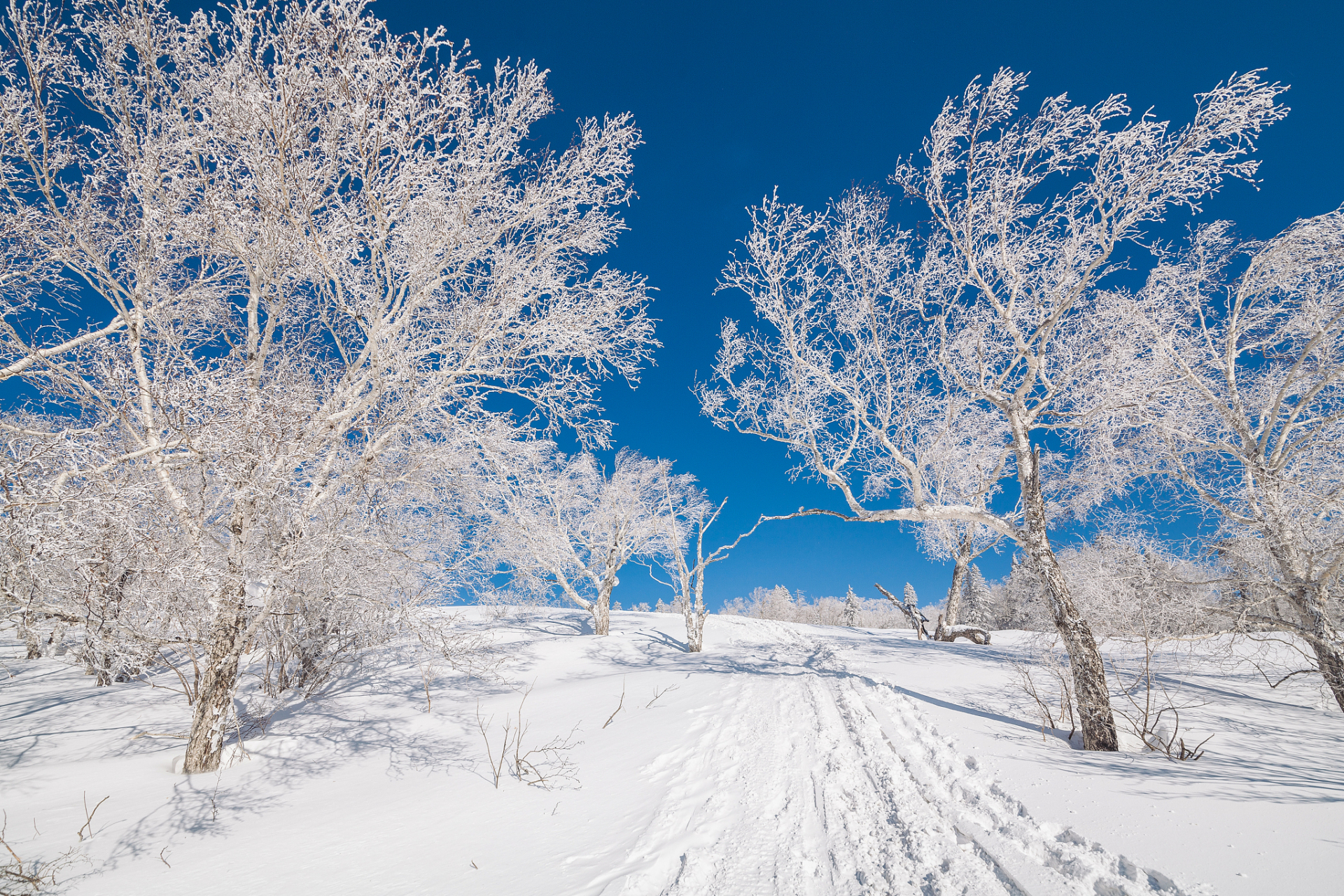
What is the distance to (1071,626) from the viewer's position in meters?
5.16

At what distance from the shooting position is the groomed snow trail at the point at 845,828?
2699 millimetres

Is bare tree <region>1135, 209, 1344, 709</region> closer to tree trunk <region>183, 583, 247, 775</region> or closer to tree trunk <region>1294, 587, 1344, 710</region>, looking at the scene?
tree trunk <region>1294, 587, 1344, 710</region>

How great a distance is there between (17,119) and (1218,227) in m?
15.8

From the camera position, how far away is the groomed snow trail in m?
2.70

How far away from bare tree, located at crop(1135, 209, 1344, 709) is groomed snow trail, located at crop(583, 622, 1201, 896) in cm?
449

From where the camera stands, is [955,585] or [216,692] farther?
[955,585]

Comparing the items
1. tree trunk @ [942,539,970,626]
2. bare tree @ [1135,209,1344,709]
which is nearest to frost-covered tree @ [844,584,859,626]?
tree trunk @ [942,539,970,626]

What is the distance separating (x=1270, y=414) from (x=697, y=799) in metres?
9.46

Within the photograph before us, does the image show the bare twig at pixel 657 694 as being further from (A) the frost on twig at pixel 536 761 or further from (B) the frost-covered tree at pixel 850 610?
Result: (B) the frost-covered tree at pixel 850 610

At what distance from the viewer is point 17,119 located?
16.9 feet

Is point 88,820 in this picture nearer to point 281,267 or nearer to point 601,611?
point 281,267

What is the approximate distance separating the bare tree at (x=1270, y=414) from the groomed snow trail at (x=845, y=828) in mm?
4491

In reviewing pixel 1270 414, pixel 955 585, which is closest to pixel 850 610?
pixel 955 585

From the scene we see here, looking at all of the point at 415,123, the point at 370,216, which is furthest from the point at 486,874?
the point at 415,123
